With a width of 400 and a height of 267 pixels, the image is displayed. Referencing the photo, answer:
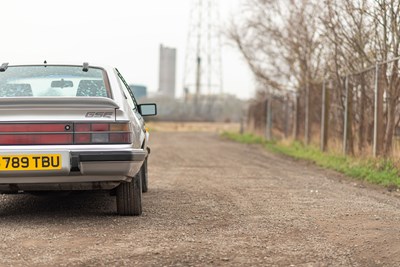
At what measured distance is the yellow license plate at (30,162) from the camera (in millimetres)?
5434

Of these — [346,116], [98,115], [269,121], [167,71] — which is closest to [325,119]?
[346,116]

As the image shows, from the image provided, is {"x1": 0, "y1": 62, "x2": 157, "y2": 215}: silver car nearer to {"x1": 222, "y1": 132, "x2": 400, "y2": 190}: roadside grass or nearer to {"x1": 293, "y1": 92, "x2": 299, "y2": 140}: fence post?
{"x1": 222, "y1": 132, "x2": 400, "y2": 190}: roadside grass

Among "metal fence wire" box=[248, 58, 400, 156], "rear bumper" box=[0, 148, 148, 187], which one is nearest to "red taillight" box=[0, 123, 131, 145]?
"rear bumper" box=[0, 148, 148, 187]

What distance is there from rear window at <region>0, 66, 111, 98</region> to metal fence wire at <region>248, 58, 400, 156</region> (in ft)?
21.3

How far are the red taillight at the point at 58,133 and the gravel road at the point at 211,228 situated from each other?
2.43 ft

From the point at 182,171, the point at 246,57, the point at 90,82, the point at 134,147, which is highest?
the point at 246,57

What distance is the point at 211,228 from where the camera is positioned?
5.61 metres

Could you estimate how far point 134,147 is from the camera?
5.78 m

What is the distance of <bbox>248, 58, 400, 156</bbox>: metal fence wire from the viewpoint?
38.9 feet

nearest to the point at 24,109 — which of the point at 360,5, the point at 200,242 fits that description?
the point at 200,242

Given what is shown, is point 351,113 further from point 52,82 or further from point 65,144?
point 65,144

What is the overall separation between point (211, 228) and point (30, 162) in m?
1.62

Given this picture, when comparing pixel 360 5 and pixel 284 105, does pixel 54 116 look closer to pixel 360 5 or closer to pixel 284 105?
pixel 360 5

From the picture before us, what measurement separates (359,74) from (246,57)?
477 inches
